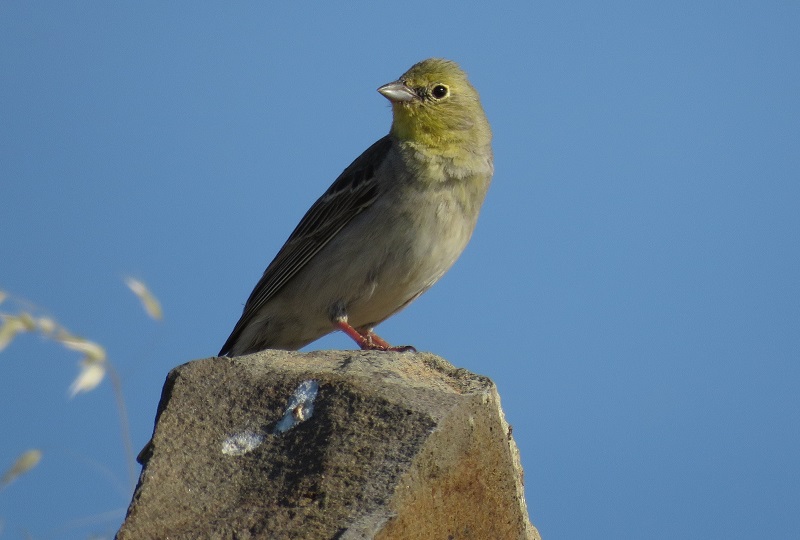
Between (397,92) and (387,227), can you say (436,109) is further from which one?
(387,227)

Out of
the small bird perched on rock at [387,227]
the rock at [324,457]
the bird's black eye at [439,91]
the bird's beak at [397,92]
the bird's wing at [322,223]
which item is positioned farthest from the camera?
the bird's black eye at [439,91]

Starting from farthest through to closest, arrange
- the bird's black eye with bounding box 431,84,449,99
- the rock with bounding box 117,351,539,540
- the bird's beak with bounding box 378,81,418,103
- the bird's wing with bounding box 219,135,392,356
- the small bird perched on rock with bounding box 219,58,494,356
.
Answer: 1. the bird's black eye with bounding box 431,84,449,99
2. the bird's beak with bounding box 378,81,418,103
3. the bird's wing with bounding box 219,135,392,356
4. the small bird perched on rock with bounding box 219,58,494,356
5. the rock with bounding box 117,351,539,540

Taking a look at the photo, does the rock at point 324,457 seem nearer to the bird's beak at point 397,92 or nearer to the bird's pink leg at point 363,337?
the bird's pink leg at point 363,337

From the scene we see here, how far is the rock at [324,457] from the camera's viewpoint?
3.09 metres

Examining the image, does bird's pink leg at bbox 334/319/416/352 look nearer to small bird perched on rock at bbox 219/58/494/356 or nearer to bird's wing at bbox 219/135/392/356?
small bird perched on rock at bbox 219/58/494/356

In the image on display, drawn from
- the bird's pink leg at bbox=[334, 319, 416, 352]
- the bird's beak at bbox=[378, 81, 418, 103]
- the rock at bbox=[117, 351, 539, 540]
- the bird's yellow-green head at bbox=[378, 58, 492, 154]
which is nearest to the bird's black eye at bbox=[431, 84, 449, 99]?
the bird's yellow-green head at bbox=[378, 58, 492, 154]

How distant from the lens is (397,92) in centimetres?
646

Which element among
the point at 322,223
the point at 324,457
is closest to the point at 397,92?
the point at 322,223

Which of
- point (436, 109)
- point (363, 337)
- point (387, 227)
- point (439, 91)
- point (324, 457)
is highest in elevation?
point (439, 91)

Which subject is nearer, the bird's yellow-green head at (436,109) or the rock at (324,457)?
the rock at (324,457)

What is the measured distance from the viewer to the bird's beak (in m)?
6.44

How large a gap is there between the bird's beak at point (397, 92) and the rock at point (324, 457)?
2.94m

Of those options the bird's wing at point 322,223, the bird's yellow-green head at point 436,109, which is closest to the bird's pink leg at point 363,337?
the bird's wing at point 322,223

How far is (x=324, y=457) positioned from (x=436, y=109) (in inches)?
144
